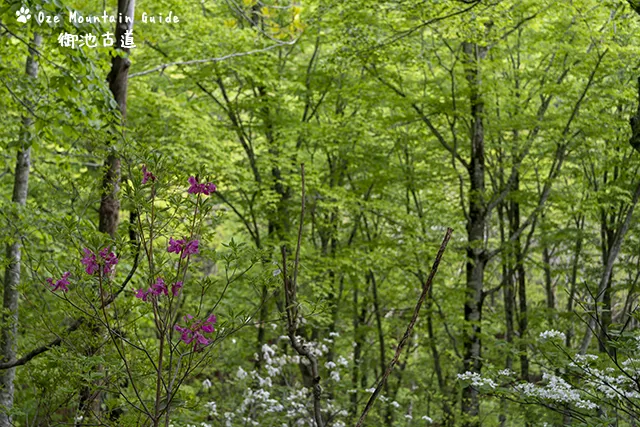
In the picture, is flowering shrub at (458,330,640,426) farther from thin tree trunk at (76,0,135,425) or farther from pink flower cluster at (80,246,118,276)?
thin tree trunk at (76,0,135,425)

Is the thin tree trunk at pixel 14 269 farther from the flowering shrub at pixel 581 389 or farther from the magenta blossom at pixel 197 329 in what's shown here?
the flowering shrub at pixel 581 389

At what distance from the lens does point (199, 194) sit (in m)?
2.32

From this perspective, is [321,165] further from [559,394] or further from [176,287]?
[176,287]

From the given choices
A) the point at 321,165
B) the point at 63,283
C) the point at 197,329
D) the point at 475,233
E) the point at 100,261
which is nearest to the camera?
the point at 100,261

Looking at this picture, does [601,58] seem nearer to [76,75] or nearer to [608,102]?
[608,102]

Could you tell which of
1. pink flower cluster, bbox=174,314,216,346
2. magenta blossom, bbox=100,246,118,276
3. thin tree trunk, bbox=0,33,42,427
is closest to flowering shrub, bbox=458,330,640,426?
pink flower cluster, bbox=174,314,216,346

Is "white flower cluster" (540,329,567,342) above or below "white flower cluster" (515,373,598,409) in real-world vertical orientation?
above

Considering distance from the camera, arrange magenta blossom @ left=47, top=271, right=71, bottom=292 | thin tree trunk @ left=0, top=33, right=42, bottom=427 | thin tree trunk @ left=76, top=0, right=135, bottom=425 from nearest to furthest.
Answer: magenta blossom @ left=47, top=271, right=71, bottom=292 < thin tree trunk @ left=76, top=0, right=135, bottom=425 < thin tree trunk @ left=0, top=33, right=42, bottom=427

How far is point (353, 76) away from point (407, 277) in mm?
4644

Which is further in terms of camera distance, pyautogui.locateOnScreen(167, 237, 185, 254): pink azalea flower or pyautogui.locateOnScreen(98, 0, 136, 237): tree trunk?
pyautogui.locateOnScreen(98, 0, 136, 237): tree trunk

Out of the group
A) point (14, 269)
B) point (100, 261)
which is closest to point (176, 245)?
point (100, 261)

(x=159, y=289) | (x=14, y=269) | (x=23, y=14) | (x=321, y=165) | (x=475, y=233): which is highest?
(x=321, y=165)

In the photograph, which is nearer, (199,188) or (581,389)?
(199,188)

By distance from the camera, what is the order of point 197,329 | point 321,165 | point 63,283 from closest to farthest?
point 197,329 → point 63,283 → point 321,165
